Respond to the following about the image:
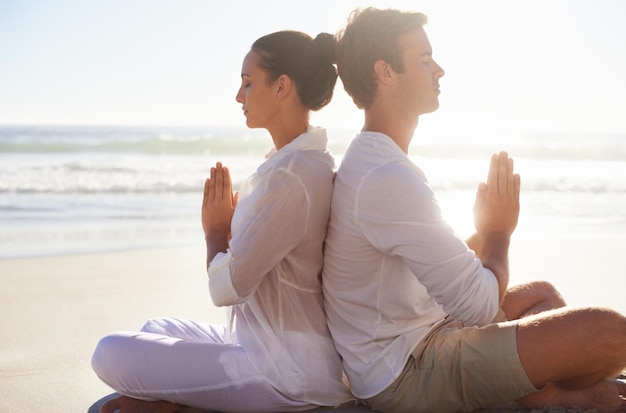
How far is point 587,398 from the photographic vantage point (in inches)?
117

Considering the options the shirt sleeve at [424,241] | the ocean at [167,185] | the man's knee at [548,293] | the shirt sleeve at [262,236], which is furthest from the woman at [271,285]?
the ocean at [167,185]

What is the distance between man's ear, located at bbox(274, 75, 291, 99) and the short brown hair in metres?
0.21

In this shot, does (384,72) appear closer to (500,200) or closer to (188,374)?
(500,200)

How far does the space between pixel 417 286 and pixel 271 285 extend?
1.64 feet

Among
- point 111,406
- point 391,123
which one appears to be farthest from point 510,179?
point 111,406

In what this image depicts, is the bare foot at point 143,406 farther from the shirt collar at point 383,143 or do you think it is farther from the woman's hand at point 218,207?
the shirt collar at point 383,143

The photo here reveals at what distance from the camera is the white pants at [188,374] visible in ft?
9.57

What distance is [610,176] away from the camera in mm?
16047

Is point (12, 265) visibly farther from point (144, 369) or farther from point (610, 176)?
point (610, 176)

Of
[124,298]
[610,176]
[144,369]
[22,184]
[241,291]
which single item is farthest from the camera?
[610,176]

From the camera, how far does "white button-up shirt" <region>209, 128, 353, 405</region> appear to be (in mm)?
2768

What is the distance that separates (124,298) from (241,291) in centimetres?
285

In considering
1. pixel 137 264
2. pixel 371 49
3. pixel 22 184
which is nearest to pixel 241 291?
pixel 371 49

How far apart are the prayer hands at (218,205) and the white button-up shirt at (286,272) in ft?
0.54
